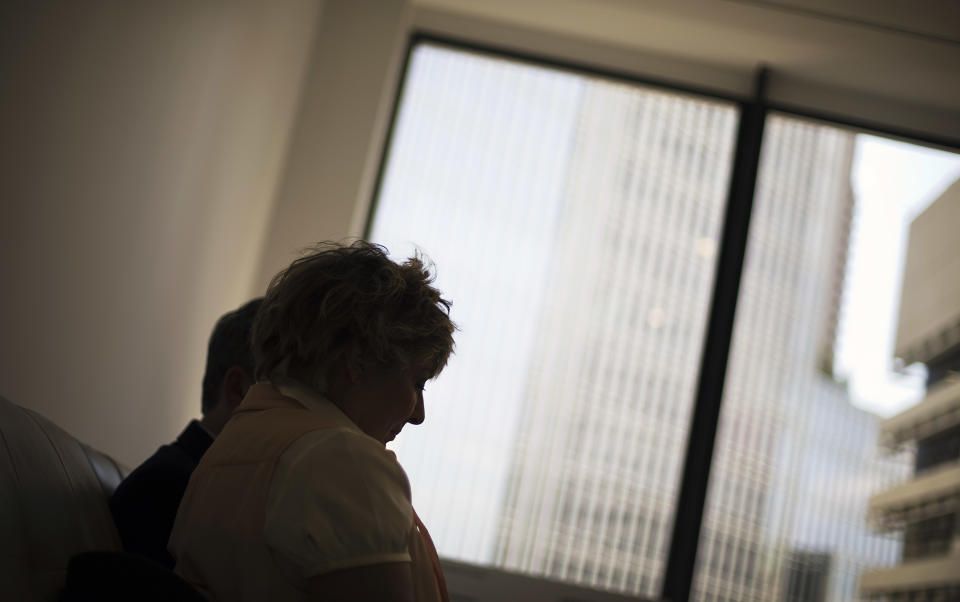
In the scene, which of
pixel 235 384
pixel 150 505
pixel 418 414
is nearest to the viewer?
pixel 418 414

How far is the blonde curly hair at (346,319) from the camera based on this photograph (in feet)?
3.92

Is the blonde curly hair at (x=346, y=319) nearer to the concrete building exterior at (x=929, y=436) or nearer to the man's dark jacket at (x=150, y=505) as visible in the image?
the man's dark jacket at (x=150, y=505)

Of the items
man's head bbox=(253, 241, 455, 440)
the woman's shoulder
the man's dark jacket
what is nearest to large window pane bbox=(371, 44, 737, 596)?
the man's dark jacket

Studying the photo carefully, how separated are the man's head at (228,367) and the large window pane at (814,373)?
2.49 metres

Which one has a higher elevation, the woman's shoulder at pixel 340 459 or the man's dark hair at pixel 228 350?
the man's dark hair at pixel 228 350

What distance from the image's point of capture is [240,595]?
102cm

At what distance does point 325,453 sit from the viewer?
0.99 m

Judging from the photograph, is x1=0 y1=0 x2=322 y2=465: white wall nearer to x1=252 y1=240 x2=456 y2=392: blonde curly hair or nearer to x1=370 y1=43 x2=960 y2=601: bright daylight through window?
x1=252 y1=240 x2=456 y2=392: blonde curly hair

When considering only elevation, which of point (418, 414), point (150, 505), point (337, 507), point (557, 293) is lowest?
point (150, 505)

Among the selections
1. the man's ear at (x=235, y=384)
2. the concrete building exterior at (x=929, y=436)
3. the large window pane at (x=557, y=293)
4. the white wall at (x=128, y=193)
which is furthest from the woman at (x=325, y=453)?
the concrete building exterior at (x=929, y=436)

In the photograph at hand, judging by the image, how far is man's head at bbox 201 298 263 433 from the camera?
1.95 m

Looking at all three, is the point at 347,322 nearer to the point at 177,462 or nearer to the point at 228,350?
the point at 177,462

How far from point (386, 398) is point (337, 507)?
0.30 metres

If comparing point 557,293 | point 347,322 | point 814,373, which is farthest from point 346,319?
point 814,373
